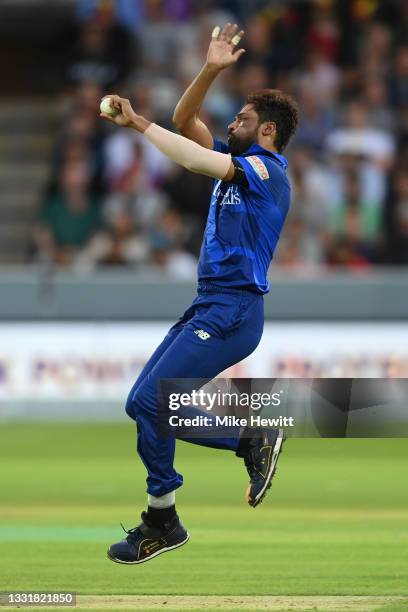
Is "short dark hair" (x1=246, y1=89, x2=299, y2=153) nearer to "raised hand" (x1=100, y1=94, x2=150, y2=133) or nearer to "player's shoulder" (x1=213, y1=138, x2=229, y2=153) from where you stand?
"player's shoulder" (x1=213, y1=138, x2=229, y2=153)

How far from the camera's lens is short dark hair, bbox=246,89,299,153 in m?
7.11

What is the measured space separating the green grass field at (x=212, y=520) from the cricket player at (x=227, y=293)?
53cm

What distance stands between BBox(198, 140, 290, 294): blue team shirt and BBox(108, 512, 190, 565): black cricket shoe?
1.26m

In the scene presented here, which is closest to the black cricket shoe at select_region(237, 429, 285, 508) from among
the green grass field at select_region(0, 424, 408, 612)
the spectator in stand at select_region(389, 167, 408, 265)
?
the green grass field at select_region(0, 424, 408, 612)

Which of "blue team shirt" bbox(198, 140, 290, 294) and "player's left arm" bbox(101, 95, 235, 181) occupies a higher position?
"player's left arm" bbox(101, 95, 235, 181)

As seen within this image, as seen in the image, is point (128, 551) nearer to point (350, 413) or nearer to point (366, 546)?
point (350, 413)

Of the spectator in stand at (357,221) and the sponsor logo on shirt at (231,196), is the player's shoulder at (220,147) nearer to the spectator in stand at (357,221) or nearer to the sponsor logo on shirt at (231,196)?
the sponsor logo on shirt at (231,196)

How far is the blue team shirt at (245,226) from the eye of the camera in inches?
275

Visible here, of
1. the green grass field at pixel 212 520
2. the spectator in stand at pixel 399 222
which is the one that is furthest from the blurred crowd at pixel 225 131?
the green grass field at pixel 212 520

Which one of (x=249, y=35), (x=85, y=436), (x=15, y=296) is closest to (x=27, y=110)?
(x=249, y=35)

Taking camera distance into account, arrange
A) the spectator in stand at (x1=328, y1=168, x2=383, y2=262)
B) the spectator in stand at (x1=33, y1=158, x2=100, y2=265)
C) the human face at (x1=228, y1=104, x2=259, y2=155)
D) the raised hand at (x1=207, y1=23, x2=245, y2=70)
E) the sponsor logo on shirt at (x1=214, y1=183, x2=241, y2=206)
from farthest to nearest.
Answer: the spectator in stand at (x1=33, y1=158, x2=100, y2=265), the spectator in stand at (x1=328, y1=168, x2=383, y2=262), the human face at (x1=228, y1=104, x2=259, y2=155), the sponsor logo on shirt at (x1=214, y1=183, x2=241, y2=206), the raised hand at (x1=207, y1=23, x2=245, y2=70)

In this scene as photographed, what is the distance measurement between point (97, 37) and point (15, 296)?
3.77 metres

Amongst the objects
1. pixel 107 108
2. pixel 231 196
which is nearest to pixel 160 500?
pixel 231 196

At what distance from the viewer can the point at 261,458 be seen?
7.19 metres
